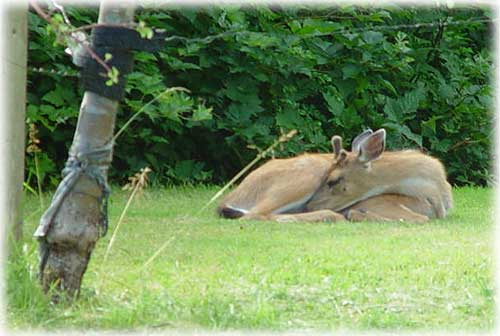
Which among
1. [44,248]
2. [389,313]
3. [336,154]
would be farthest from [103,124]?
[336,154]

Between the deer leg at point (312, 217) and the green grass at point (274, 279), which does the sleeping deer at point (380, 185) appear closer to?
the deer leg at point (312, 217)

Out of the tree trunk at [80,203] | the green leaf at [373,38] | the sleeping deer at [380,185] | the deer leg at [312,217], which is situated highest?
the tree trunk at [80,203]

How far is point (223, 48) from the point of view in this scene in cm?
1173

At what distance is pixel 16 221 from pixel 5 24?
993 mm

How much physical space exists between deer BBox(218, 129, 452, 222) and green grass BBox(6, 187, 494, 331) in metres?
0.51

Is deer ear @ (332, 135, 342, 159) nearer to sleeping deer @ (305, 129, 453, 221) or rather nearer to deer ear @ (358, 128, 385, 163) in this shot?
sleeping deer @ (305, 129, 453, 221)

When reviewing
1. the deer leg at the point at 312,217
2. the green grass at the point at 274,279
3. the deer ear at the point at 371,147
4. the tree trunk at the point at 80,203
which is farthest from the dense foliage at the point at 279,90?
the tree trunk at the point at 80,203

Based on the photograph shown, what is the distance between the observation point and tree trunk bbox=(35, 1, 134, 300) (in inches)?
197

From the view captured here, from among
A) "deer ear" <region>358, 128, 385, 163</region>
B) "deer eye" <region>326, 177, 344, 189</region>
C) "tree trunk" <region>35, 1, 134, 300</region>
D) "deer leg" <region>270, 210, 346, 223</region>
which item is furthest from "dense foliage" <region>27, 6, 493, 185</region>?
"tree trunk" <region>35, 1, 134, 300</region>

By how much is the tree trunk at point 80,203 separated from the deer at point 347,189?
148 inches

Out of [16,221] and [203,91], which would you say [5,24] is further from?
[203,91]

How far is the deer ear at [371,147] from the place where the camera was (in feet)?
31.2

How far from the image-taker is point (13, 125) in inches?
220

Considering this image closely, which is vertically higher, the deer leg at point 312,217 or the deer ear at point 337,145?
the deer ear at point 337,145
